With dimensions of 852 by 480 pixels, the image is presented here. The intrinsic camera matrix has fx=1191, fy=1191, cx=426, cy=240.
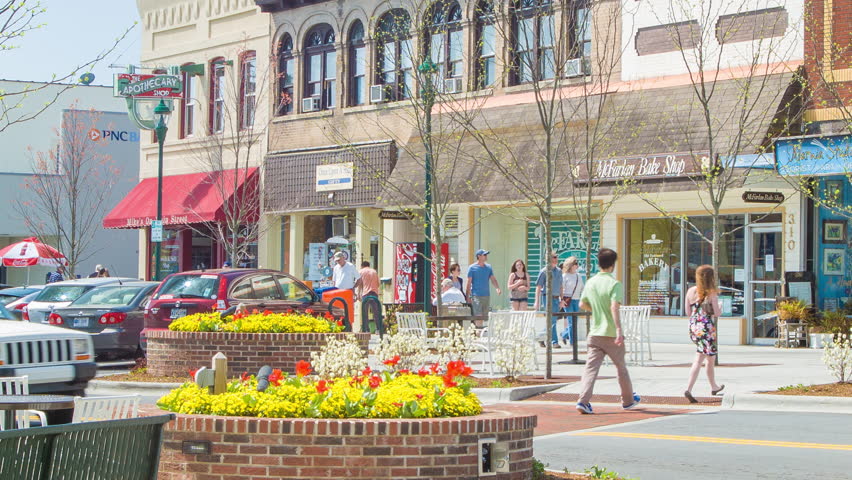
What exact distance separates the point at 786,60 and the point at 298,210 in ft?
46.1

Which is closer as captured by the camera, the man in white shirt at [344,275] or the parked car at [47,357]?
the parked car at [47,357]

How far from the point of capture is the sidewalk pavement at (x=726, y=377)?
13930 millimetres

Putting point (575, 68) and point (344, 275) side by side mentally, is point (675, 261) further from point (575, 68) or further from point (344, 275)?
point (344, 275)

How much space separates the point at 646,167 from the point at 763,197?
2.53 meters

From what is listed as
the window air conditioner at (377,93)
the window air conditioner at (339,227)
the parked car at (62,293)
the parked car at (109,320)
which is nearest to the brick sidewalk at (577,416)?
the parked car at (109,320)

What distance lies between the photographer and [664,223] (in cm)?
2452

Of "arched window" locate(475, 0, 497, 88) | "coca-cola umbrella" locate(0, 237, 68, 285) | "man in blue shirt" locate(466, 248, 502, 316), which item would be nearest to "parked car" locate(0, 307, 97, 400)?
"man in blue shirt" locate(466, 248, 502, 316)

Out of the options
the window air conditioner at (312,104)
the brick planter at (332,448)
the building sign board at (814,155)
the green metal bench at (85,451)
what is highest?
the window air conditioner at (312,104)

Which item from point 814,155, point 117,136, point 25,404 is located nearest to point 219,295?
point 814,155

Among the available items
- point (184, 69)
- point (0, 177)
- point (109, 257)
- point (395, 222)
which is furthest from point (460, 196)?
point (0, 177)

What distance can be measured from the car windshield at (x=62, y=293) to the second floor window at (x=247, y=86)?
12.1 m

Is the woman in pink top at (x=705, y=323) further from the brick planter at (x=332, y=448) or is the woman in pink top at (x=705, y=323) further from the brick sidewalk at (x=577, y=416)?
the brick planter at (x=332, y=448)

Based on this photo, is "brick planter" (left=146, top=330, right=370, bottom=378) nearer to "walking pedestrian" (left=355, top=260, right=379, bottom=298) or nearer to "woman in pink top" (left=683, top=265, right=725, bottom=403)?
"woman in pink top" (left=683, top=265, right=725, bottom=403)

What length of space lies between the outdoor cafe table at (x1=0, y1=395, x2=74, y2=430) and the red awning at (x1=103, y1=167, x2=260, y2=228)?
25.2 metres
